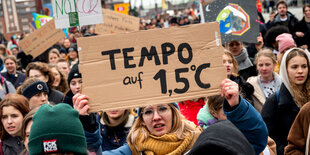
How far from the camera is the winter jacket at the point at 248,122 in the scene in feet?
8.32

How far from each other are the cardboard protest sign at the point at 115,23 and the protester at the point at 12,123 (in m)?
4.73

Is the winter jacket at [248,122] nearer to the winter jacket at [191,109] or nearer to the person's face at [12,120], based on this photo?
the winter jacket at [191,109]

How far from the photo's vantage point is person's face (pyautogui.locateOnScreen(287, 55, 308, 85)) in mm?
4016

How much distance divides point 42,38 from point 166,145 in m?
6.48

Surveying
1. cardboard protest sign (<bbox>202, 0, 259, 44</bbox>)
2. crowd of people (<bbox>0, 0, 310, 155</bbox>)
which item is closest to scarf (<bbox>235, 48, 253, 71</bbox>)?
crowd of people (<bbox>0, 0, 310, 155</bbox>)

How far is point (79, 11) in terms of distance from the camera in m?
4.96

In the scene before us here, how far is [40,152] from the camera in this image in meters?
2.13

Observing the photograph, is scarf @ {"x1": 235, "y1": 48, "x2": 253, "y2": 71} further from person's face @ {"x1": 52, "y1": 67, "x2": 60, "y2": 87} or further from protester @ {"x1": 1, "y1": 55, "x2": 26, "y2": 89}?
protester @ {"x1": 1, "y1": 55, "x2": 26, "y2": 89}

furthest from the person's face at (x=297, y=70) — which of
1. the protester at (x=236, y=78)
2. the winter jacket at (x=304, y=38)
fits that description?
the winter jacket at (x=304, y=38)

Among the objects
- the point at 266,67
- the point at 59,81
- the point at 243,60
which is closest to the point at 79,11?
the point at 59,81

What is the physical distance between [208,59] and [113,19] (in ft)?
21.1

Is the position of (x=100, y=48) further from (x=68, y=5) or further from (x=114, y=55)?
(x=68, y=5)

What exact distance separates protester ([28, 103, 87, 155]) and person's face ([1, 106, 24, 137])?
1.98m

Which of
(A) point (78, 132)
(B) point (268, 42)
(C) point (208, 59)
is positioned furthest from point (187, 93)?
(B) point (268, 42)
